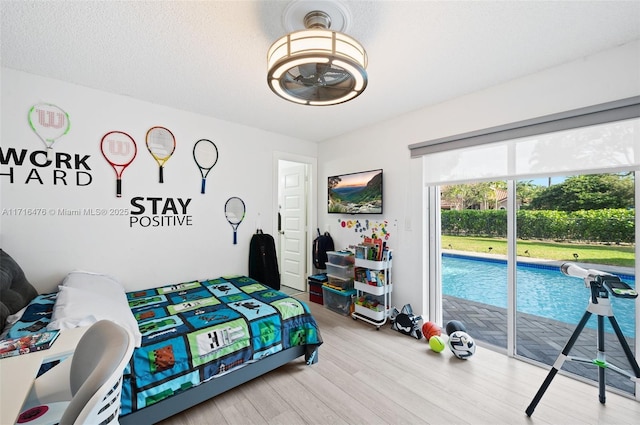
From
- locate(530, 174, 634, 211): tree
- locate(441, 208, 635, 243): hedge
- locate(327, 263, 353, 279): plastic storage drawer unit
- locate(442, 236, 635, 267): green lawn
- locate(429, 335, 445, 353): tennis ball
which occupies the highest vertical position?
locate(530, 174, 634, 211): tree

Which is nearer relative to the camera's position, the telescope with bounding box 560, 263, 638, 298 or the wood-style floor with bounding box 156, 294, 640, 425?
the telescope with bounding box 560, 263, 638, 298

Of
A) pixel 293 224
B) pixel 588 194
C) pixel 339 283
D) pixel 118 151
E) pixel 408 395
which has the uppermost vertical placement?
pixel 118 151

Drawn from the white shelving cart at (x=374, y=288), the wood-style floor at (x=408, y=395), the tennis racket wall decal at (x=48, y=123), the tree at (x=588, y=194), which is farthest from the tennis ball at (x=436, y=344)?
the tennis racket wall decal at (x=48, y=123)

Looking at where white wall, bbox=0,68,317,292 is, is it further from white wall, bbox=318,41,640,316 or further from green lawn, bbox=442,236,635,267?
green lawn, bbox=442,236,635,267

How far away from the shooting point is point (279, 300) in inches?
88.9

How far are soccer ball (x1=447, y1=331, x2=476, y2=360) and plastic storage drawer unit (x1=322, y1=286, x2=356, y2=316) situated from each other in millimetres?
1223

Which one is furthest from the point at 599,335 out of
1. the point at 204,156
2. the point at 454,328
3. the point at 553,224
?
the point at 204,156

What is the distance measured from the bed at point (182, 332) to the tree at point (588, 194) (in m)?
2.26

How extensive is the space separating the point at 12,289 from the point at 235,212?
6.15 ft

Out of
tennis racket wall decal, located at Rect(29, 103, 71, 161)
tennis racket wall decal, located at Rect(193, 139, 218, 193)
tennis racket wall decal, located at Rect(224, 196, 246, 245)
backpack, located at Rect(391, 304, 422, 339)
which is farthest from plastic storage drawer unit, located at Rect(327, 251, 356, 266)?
tennis racket wall decal, located at Rect(29, 103, 71, 161)

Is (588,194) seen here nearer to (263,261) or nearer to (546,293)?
(546,293)

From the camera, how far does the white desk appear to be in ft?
2.36

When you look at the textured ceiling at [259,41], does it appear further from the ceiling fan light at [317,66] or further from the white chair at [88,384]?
the white chair at [88,384]

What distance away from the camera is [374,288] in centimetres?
281
